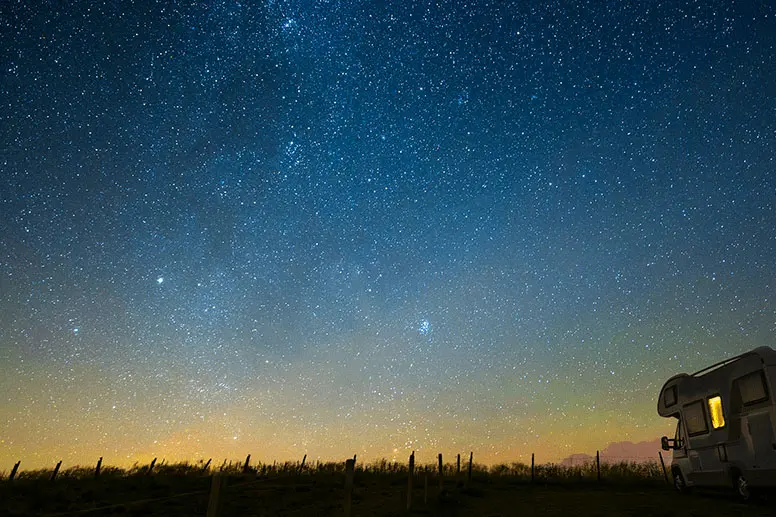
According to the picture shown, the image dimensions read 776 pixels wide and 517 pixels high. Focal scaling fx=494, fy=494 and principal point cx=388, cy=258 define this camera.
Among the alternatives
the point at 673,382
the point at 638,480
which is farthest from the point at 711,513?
the point at 638,480

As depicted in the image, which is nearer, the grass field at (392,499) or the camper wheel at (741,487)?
the camper wheel at (741,487)

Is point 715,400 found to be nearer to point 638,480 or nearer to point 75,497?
point 638,480

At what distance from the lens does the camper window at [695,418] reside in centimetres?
1441

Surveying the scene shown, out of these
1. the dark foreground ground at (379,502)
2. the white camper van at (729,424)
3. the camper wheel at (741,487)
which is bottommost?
the dark foreground ground at (379,502)

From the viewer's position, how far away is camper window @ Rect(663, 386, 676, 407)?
16656 mm

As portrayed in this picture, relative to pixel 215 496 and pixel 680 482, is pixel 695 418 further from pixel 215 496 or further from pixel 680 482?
pixel 215 496

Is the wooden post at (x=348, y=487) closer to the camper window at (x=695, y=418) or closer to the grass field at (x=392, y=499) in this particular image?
the grass field at (x=392, y=499)

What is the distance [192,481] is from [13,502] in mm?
10099

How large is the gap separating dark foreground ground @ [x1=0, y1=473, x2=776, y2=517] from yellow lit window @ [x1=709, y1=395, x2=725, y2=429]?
1.97m

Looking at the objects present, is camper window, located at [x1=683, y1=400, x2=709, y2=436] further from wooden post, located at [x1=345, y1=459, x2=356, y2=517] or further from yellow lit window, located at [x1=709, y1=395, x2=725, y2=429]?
wooden post, located at [x1=345, y1=459, x2=356, y2=517]

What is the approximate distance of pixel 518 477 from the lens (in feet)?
90.9

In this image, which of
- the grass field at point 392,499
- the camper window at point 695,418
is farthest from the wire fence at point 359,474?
the camper window at point 695,418

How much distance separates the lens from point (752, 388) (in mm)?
12133

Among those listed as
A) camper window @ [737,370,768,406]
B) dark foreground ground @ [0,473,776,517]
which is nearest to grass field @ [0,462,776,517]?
dark foreground ground @ [0,473,776,517]
